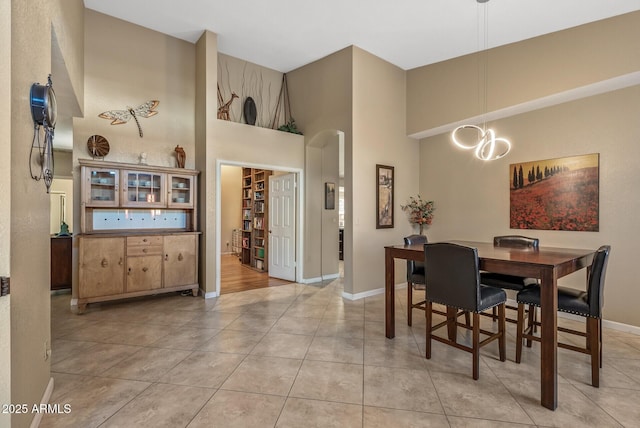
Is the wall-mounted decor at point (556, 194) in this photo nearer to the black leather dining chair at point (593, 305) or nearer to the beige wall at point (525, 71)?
the beige wall at point (525, 71)

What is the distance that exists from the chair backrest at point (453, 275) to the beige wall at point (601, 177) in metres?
2.28

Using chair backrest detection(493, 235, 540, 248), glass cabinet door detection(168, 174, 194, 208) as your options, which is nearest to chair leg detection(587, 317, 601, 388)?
chair backrest detection(493, 235, 540, 248)

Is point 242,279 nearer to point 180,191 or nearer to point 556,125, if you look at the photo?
point 180,191

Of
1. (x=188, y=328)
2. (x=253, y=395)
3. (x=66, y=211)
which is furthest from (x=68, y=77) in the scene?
(x=66, y=211)

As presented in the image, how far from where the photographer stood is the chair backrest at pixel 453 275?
7.93 ft

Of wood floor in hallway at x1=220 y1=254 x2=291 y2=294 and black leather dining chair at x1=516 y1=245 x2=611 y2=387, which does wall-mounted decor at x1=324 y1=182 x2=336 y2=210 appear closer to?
wood floor in hallway at x1=220 y1=254 x2=291 y2=294

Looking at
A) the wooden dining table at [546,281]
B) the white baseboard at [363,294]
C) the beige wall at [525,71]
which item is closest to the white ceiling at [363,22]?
the beige wall at [525,71]

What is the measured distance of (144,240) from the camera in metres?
4.23

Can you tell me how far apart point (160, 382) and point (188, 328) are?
43.6 inches

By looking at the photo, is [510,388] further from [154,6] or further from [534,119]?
[154,6]

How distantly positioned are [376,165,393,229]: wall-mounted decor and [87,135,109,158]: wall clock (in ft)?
12.5

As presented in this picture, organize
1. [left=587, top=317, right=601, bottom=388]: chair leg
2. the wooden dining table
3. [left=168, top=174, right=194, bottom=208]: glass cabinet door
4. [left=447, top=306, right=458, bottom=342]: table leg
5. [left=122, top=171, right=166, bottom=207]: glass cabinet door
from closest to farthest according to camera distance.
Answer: the wooden dining table < [left=587, top=317, right=601, bottom=388]: chair leg < [left=447, top=306, right=458, bottom=342]: table leg < [left=122, top=171, right=166, bottom=207]: glass cabinet door < [left=168, top=174, right=194, bottom=208]: glass cabinet door

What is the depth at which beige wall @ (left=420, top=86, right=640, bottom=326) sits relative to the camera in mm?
3367

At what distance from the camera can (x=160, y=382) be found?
7.59 feet
